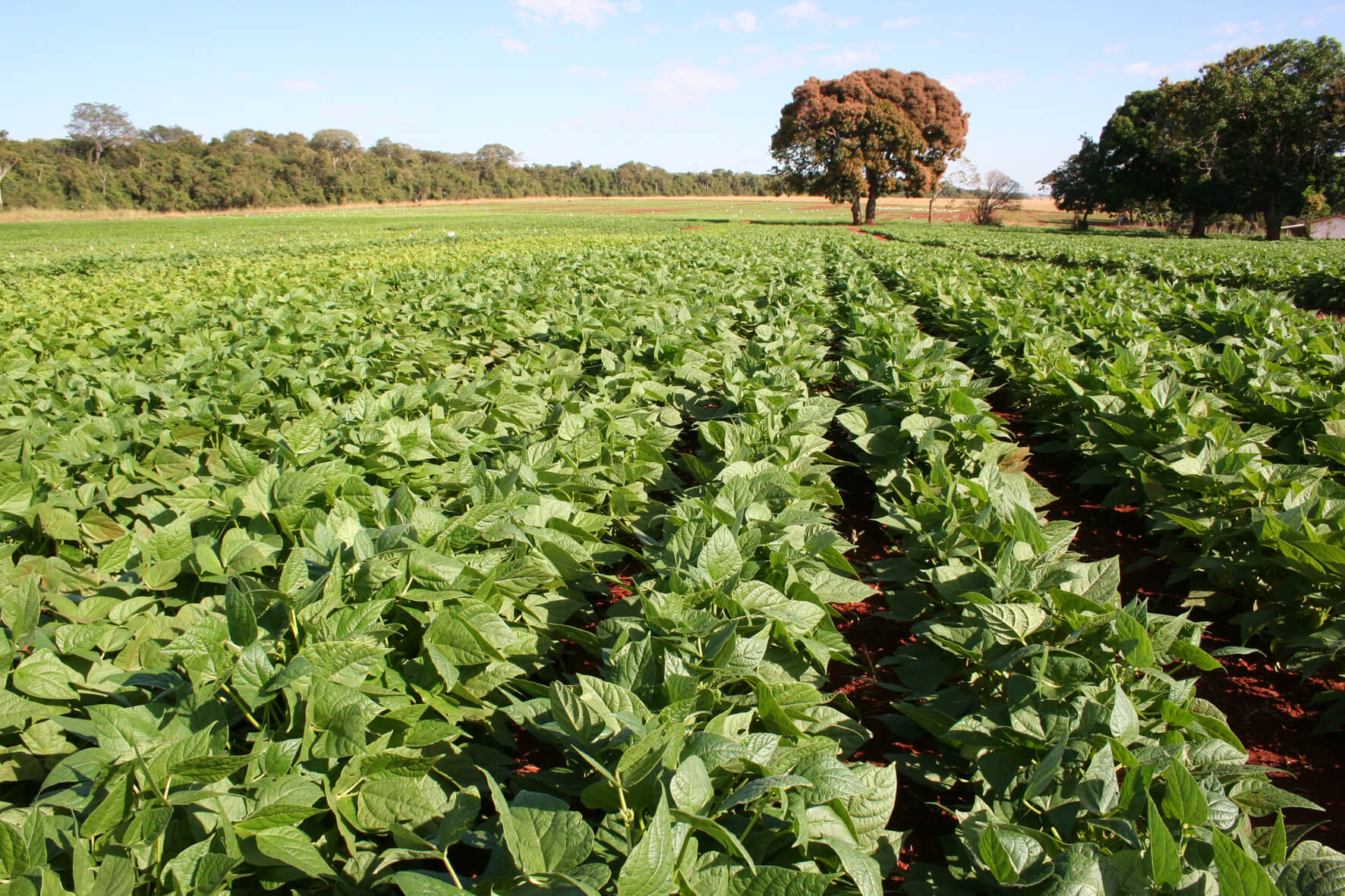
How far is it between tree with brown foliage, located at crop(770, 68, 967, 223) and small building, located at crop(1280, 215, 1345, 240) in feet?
87.0

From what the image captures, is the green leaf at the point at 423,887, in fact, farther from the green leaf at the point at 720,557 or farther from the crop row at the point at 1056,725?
the green leaf at the point at 720,557

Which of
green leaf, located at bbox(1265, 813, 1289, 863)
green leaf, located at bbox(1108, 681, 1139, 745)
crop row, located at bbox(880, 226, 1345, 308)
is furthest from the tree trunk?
green leaf, located at bbox(1265, 813, 1289, 863)

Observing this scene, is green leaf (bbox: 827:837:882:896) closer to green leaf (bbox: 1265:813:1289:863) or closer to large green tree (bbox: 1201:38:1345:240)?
→ green leaf (bbox: 1265:813:1289:863)

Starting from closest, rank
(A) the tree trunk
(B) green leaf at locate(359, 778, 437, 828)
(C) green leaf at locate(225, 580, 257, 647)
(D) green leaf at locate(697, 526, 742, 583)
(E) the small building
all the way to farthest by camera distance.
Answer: (B) green leaf at locate(359, 778, 437, 828), (C) green leaf at locate(225, 580, 257, 647), (D) green leaf at locate(697, 526, 742, 583), (A) the tree trunk, (E) the small building

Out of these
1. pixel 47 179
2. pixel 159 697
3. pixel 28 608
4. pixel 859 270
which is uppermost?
pixel 47 179

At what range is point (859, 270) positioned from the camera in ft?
41.7

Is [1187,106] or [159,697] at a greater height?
[1187,106]

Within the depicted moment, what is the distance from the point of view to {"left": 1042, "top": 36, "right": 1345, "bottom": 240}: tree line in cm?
3878

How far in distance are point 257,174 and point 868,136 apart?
65.2 meters

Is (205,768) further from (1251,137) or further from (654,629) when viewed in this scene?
(1251,137)

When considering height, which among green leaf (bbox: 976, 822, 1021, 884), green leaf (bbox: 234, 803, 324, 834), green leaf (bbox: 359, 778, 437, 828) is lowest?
green leaf (bbox: 359, 778, 437, 828)

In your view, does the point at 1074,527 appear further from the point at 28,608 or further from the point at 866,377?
the point at 28,608

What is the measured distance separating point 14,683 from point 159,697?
0.30 m

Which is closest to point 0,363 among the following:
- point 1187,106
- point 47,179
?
point 1187,106
